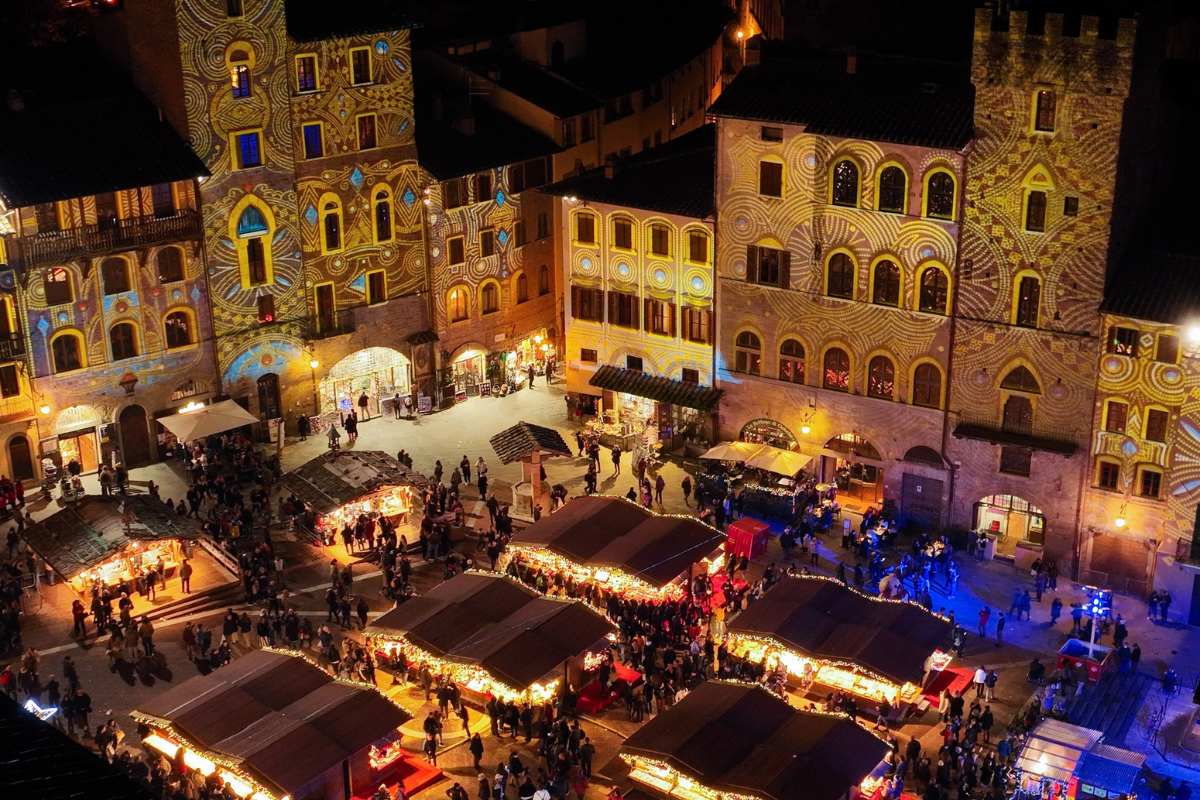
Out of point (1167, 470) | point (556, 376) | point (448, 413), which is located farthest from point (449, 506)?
point (1167, 470)

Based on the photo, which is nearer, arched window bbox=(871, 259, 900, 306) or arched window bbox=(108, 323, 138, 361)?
arched window bbox=(871, 259, 900, 306)

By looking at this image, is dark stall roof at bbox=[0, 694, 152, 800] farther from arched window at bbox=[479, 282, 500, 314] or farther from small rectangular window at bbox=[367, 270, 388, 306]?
arched window at bbox=[479, 282, 500, 314]

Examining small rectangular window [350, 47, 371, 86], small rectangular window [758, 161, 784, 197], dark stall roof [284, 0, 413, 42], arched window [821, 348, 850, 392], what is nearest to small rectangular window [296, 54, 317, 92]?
dark stall roof [284, 0, 413, 42]

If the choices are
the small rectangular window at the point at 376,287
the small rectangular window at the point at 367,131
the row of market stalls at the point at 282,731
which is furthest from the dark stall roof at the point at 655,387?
the row of market stalls at the point at 282,731

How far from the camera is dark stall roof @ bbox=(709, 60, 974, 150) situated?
59156mm

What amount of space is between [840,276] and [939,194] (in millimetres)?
5204

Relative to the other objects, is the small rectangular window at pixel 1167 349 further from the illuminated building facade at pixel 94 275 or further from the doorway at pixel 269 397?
the illuminated building facade at pixel 94 275

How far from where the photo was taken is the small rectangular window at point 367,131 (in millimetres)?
69375

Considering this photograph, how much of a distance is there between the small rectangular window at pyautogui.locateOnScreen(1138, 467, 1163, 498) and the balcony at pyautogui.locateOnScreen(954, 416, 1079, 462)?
2.48 m

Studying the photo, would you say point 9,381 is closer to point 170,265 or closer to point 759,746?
point 170,265

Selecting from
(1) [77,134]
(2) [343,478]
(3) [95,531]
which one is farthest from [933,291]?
(1) [77,134]

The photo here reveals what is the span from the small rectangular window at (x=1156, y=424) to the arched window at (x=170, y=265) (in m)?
37.3

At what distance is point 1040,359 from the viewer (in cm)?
5944

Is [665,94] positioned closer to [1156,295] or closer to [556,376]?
[556,376]
